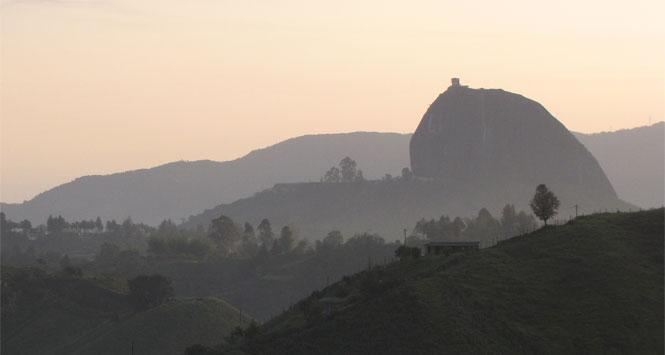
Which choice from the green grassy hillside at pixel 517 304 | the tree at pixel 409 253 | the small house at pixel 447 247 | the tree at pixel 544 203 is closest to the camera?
the green grassy hillside at pixel 517 304

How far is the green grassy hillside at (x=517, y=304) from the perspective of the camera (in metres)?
128

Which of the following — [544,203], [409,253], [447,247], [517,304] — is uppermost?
[544,203]

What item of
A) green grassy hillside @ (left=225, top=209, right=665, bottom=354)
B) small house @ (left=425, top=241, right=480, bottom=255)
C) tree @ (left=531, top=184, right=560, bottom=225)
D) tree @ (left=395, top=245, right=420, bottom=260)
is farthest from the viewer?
tree @ (left=531, top=184, right=560, bottom=225)

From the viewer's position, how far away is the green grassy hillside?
12800 centimetres

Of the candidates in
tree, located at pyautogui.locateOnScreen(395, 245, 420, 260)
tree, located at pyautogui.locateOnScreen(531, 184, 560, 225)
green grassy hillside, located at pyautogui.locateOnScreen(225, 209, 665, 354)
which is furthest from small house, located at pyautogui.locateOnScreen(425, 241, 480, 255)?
green grassy hillside, located at pyautogui.locateOnScreen(225, 209, 665, 354)

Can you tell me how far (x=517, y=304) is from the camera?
452ft

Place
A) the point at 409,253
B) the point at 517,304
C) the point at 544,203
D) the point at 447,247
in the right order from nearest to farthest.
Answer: the point at 517,304, the point at 409,253, the point at 544,203, the point at 447,247

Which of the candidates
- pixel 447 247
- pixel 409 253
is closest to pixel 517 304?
pixel 409 253

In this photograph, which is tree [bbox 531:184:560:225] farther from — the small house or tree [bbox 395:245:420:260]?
tree [bbox 395:245:420:260]

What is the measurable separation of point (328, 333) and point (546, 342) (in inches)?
991

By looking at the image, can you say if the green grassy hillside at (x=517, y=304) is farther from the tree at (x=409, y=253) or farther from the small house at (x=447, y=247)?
the small house at (x=447, y=247)

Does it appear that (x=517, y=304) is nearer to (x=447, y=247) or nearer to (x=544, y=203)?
(x=447, y=247)

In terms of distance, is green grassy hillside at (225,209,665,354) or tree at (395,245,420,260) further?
tree at (395,245,420,260)

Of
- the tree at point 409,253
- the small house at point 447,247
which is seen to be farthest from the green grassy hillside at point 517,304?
the small house at point 447,247
